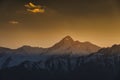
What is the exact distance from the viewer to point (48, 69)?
4811 inches

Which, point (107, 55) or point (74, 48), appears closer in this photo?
point (107, 55)

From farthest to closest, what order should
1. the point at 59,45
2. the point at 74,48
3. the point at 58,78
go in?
the point at 59,45, the point at 74,48, the point at 58,78

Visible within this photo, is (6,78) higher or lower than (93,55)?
lower

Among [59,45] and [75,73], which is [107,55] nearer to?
[75,73]

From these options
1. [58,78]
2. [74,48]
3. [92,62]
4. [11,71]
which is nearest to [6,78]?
[11,71]

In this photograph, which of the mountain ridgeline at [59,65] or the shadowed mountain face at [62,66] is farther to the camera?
the shadowed mountain face at [62,66]

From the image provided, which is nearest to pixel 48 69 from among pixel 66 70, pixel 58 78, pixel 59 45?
pixel 66 70

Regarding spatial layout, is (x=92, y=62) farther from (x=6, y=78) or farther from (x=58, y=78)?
(x=6, y=78)

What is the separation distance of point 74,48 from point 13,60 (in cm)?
2833

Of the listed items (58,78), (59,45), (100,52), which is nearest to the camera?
(58,78)

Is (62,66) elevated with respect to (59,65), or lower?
lower

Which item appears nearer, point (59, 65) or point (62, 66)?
point (62, 66)

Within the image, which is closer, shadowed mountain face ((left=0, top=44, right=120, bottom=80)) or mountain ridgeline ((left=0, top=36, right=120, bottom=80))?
mountain ridgeline ((left=0, top=36, right=120, bottom=80))

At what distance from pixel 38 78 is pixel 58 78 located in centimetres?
750
